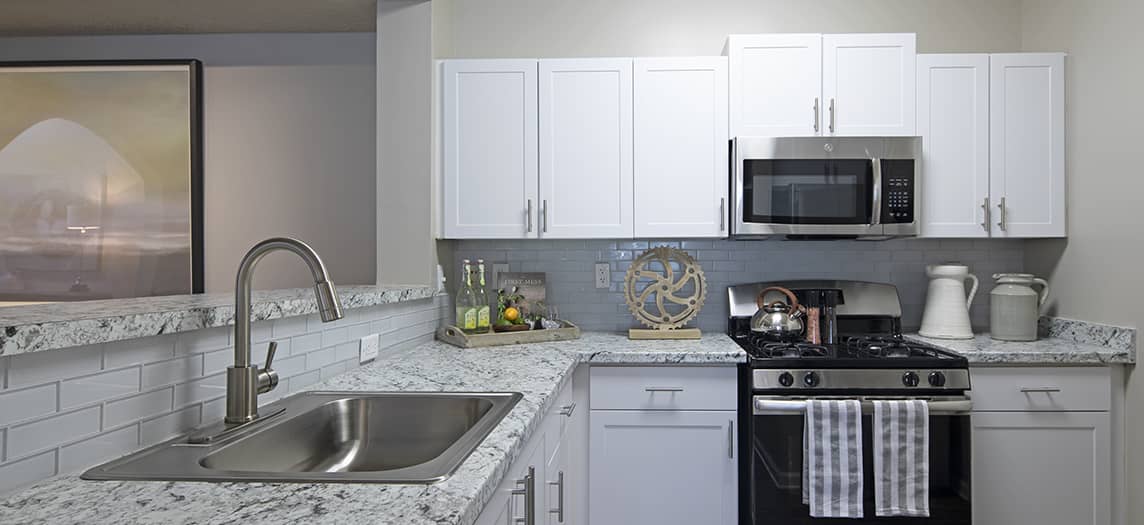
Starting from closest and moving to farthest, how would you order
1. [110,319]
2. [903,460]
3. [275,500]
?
[275,500] → [110,319] → [903,460]

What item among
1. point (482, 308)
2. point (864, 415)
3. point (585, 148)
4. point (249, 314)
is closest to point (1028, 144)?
point (864, 415)

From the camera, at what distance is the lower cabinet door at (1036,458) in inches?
92.7

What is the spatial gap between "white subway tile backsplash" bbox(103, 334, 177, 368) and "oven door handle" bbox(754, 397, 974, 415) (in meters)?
1.79

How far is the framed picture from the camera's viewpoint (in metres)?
3.11

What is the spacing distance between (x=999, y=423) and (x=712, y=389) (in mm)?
1042

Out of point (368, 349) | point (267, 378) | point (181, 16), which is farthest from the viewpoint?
point (181, 16)

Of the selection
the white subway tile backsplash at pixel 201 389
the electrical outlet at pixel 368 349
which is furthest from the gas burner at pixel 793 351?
the white subway tile backsplash at pixel 201 389

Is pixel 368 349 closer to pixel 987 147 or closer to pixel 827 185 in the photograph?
pixel 827 185

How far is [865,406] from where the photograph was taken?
2229mm

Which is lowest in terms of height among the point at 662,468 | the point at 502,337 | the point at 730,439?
the point at 662,468

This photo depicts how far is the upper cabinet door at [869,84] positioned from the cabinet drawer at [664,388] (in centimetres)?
112

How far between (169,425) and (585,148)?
1.90m

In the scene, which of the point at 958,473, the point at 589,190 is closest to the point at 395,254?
the point at 589,190

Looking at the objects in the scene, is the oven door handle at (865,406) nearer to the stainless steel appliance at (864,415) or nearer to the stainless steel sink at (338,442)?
the stainless steel appliance at (864,415)
